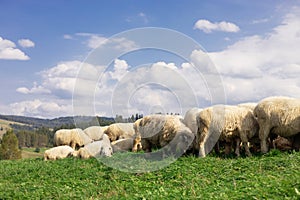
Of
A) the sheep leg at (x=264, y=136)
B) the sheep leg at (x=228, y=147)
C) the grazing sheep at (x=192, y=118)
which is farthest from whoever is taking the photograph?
the grazing sheep at (x=192, y=118)

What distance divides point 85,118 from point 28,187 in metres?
4.10

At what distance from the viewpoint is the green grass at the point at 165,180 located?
1002 centimetres

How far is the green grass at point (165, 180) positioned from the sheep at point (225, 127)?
6.88ft

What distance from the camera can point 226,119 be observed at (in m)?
18.4

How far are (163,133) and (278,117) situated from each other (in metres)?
6.04

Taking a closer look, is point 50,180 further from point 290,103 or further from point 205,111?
point 290,103

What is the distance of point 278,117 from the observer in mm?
17062

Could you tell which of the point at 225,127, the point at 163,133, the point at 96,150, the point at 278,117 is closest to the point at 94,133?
the point at 96,150

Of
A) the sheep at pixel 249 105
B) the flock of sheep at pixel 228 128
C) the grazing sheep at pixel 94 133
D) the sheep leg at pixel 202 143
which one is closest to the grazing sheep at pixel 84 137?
the grazing sheep at pixel 94 133

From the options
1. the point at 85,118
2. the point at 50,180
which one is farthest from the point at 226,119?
the point at 50,180

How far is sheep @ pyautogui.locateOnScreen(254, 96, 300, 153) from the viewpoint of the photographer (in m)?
16.9

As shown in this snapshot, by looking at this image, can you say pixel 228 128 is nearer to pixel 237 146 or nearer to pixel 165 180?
pixel 237 146

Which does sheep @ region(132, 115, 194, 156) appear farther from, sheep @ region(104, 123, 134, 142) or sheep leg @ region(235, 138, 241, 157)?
sheep @ region(104, 123, 134, 142)

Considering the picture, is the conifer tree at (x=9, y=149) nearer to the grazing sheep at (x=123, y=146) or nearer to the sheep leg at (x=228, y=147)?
the grazing sheep at (x=123, y=146)
